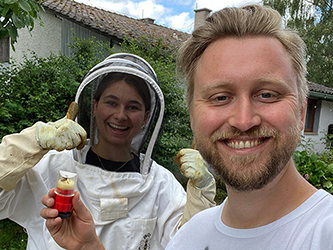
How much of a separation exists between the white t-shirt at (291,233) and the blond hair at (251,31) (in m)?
0.44

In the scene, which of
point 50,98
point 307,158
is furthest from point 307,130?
point 50,98

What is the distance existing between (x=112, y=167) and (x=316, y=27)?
77.7ft

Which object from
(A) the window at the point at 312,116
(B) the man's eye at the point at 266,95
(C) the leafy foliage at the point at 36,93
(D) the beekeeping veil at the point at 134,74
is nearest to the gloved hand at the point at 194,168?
(D) the beekeeping veil at the point at 134,74


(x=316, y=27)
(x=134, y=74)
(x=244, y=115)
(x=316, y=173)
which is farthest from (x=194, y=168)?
(x=316, y=27)

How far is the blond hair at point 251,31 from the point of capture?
43.3 inches

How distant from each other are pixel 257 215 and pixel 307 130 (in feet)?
49.5

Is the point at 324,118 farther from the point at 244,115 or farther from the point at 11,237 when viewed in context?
the point at 244,115

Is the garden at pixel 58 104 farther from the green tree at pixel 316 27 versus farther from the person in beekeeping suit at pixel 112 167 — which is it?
the green tree at pixel 316 27

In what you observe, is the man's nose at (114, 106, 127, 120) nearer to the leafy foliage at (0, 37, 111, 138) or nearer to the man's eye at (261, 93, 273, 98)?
the man's eye at (261, 93, 273, 98)

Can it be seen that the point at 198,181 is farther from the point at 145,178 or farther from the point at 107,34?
the point at 107,34

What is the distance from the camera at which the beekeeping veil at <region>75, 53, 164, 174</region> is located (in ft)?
7.18

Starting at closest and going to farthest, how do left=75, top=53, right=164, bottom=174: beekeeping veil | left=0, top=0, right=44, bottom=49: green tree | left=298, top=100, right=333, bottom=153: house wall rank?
left=75, top=53, right=164, bottom=174: beekeeping veil, left=0, top=0, right=44, bottom=49: green tree, left=298, top=100, right=333, bottom=153: house wall

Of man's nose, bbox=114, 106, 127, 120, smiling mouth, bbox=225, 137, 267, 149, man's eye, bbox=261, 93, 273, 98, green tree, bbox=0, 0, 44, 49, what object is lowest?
man's nose, bbox=114, 106, 127, 120

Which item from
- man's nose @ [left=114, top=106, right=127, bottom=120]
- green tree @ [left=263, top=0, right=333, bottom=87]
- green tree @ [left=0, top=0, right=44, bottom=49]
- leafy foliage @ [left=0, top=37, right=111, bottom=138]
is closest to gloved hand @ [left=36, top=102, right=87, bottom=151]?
man's nose @ [left=114, top=106, right=127, bottom=120]
